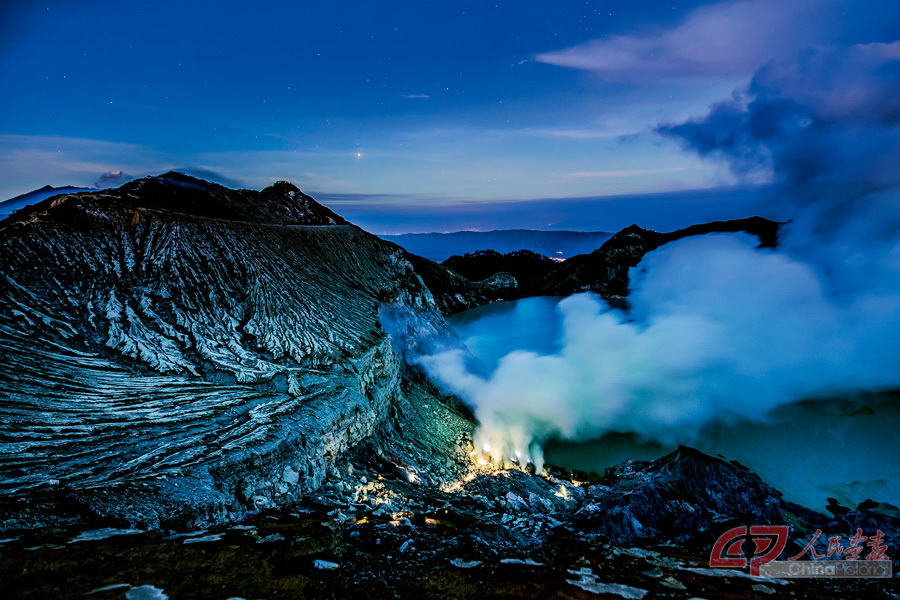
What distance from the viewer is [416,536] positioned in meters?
10.9

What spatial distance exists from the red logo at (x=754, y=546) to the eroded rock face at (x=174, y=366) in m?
14.1

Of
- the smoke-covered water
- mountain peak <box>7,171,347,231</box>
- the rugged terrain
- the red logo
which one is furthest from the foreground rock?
mountain peak <box>7,171,347,231</box>

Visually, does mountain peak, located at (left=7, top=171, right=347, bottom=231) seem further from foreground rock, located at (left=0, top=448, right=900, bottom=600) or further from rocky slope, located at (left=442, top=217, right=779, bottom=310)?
rocky slope, located at (left=442, top=217, right=779, bottom=310)

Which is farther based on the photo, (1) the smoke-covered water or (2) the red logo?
(1) the smoke-covered water

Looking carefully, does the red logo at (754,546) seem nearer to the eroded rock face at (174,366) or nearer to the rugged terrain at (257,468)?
the rugged terrain at (257,468)

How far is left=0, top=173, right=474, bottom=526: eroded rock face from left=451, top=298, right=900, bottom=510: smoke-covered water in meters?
17.2

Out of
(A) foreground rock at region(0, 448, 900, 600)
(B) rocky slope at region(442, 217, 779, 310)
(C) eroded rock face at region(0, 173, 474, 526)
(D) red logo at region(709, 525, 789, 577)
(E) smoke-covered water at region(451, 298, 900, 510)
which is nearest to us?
(A) foreground rock at region(0, 448, 900, 600)

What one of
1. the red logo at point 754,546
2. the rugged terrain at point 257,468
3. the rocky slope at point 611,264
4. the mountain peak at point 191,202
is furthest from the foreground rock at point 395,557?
the rocky slope at point 611,264

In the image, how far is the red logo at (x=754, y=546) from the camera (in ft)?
37.6

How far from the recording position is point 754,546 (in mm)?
13625

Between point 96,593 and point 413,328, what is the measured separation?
123 feet

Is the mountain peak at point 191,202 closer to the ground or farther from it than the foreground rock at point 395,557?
farther from it

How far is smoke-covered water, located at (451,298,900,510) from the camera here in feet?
84.7

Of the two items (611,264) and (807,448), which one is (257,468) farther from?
(611,264)
